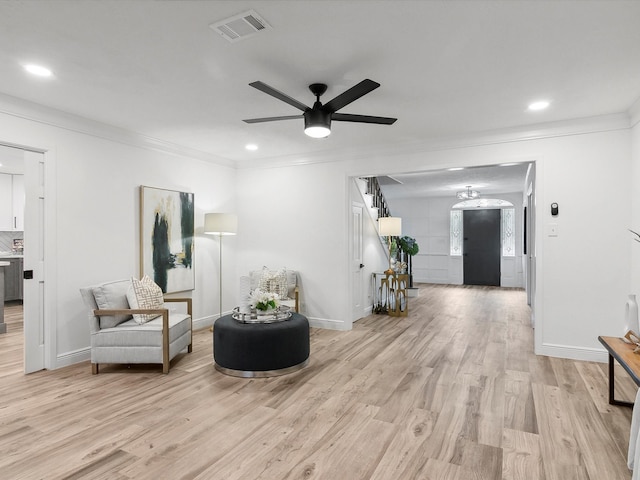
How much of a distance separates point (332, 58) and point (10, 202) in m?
8.26

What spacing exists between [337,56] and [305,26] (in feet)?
1.41

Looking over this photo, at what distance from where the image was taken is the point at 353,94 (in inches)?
104

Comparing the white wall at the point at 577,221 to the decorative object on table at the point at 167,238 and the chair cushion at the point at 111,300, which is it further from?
the chair cushion at the point at 111,300

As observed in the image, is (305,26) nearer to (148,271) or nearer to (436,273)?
(148,271)

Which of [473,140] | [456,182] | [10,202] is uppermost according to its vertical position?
[456,182]

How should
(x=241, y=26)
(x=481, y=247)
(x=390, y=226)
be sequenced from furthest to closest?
1. (x=481, y=247)
2. (x=390, y=226)
3. (x=241, y=26)

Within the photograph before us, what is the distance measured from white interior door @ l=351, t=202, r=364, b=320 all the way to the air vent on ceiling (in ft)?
11.9

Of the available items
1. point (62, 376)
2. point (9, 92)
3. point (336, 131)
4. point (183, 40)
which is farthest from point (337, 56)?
point (62, 376)

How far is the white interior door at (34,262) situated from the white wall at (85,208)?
0.08 meters

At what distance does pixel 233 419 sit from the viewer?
2756 millimetres

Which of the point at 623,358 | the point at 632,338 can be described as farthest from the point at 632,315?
the point at 623,358

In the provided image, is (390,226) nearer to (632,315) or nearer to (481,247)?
(632,315)

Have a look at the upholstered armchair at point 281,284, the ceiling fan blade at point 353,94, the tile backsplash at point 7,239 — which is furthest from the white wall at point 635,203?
the tile backsplash at point 7,239

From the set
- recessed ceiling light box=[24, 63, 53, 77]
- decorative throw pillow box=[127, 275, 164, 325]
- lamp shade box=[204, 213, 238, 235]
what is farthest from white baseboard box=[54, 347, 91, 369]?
recessed ceiling light box=[24, 63, 53, 77]
